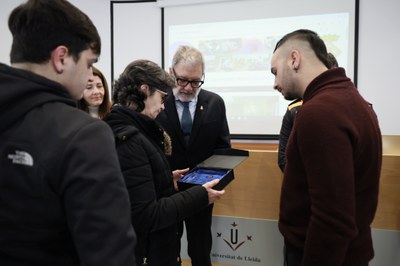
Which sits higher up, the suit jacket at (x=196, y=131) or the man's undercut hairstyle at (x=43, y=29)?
the man's undercut hairstyle at (x=43, y=29)

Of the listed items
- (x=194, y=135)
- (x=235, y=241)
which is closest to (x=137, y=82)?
(x=194, y=135)

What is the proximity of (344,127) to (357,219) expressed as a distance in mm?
354

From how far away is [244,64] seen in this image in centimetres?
333

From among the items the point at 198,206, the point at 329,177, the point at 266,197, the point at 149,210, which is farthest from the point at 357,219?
the point at 266,197

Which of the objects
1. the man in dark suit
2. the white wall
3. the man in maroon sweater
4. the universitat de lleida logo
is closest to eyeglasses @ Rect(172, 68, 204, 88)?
the man in dark suit

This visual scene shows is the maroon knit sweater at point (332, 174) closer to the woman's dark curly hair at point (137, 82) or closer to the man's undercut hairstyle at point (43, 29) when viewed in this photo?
the woman's dark curly hair at point (137, 82)

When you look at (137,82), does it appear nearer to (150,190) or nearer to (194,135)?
(150,190)

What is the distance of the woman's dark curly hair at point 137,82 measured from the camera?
45.3 inches

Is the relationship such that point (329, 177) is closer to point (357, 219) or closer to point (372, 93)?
point (357, 219)

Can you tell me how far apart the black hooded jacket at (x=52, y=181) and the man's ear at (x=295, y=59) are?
774 mm

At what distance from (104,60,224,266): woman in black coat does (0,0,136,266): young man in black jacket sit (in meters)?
0.36

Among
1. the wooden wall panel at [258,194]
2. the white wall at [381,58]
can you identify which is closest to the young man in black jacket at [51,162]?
the wooden wall panel at [258,194]

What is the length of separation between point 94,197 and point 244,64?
2.95 metres

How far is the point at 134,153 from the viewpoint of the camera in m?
1.00
